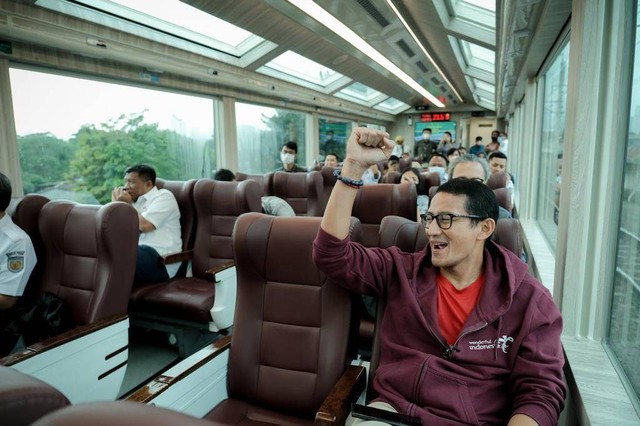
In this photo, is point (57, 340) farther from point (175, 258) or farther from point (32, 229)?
point (175, 258)

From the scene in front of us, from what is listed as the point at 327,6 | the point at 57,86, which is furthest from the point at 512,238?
the point at 57,86

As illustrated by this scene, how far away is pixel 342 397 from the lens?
53.5 inches

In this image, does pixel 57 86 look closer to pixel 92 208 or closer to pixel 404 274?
pixel 92 208

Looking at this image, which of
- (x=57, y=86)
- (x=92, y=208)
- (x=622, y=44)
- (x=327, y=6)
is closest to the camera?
(x=622, y=44)

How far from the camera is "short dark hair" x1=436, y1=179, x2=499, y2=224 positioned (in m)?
1.39

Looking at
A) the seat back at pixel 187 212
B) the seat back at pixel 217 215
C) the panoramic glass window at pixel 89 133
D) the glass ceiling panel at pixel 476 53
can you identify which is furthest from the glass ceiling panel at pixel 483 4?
the panoramic glass window at pixel 89 133

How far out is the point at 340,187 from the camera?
1.45 m

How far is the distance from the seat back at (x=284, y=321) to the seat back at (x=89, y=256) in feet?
2.79

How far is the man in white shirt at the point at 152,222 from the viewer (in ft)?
9.87

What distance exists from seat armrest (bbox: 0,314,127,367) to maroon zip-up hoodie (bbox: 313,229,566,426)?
4.12 feet

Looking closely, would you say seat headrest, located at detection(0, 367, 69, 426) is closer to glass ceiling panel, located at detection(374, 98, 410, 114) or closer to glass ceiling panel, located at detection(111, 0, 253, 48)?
glass ceiling panel, located at detection(111, 0, 253, 48)

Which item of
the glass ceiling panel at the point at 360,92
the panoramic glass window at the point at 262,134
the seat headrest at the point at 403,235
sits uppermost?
the glass ceiling panel at the point at 360,92

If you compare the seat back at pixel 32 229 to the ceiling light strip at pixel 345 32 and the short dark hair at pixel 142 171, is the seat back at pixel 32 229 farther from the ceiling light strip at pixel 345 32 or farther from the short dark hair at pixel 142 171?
the ceiling light strip at pixel 345 32

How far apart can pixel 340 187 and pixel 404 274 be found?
15.1 inches
